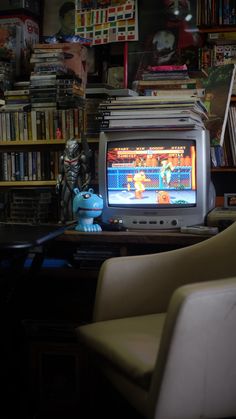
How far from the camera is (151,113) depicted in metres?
2.13

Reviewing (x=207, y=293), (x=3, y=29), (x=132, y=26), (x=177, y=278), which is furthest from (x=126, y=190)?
(x=3, y=29)

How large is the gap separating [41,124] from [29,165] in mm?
217

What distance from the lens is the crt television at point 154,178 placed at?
2.10 meters

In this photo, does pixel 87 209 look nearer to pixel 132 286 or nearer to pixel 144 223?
pixel 144 223

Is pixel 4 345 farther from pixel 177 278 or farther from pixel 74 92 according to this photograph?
pixel 74 92

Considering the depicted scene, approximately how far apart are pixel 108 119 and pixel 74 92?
48 centimetres

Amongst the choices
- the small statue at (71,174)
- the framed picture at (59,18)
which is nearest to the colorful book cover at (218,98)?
the small statue at (71,174)

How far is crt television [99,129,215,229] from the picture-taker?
210 cm

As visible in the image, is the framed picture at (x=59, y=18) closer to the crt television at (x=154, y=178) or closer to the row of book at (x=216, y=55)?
the row of book at (x=216, y=55)

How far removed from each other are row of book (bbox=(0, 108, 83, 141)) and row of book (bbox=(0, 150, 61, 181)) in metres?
0.08

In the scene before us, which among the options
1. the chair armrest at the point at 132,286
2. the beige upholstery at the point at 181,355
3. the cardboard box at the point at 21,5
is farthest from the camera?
the cardboard box at the point at 21,5

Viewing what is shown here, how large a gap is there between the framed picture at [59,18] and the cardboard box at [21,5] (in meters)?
0.08

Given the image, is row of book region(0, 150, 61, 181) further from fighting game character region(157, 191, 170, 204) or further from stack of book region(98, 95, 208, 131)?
fighting game character region(157, 191, 170, 204)

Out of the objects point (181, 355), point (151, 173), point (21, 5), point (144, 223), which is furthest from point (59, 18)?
point (181, 355)
